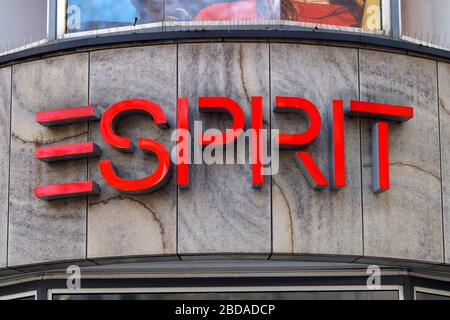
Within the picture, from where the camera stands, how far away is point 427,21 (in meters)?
17.0

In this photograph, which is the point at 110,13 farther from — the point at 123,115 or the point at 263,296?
the point at 263,296

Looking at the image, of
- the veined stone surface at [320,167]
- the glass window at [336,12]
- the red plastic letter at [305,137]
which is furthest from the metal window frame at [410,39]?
the red plastic letter at [305,137]

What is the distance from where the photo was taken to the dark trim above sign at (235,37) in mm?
15172

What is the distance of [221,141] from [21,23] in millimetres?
4267

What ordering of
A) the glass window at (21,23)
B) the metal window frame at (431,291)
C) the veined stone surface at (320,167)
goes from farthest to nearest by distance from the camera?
the glass window at (21,23)
the metal window frame at (431,291)
the veined stone surface at (320,167)

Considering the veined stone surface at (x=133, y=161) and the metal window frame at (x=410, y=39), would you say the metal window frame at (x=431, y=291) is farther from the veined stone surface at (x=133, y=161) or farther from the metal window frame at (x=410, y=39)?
the veined stone surface at (x=133, y=161)

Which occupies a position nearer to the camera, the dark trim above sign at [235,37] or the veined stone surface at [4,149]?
the dark trim above sign at [235,37]

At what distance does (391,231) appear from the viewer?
15.0 meters

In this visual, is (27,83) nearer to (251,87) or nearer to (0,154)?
(0,154)

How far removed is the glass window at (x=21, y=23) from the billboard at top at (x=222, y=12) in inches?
26.2

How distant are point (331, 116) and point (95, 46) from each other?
129 inches

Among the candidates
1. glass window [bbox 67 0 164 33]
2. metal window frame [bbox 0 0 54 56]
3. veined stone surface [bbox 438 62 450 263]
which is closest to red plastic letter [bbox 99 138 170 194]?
glass window [bbox 67 0 164 33]

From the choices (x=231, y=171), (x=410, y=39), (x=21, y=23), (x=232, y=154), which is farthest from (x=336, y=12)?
(x=21, y=23)

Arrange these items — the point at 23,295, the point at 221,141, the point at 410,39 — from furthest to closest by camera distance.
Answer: the point at 410,39
the point at 23,295
the point at 221,141
